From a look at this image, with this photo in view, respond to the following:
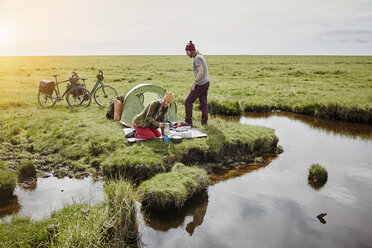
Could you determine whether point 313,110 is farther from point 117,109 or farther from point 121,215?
point 121,215

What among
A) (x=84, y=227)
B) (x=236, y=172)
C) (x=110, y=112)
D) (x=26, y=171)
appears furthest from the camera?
(x=110, y=112)

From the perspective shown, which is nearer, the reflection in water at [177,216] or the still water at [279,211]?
the still water at [279,211]

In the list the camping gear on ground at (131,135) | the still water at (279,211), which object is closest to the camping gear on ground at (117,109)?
the camping gear on ground at (131,135)

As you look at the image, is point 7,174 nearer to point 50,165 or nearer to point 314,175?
point 50,165

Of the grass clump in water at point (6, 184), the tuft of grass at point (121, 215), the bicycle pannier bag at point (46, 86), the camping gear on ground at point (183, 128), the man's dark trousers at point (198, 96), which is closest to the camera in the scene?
the tuft of grass at point (121, 215)

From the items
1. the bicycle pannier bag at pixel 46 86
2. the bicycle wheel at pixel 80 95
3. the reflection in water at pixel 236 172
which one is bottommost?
the reflection in water at pixel 236 172

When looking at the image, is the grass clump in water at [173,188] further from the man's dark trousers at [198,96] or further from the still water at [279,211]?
the man's dark trousers at [198,96]

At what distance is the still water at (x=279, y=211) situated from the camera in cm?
500

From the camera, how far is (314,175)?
7.44m

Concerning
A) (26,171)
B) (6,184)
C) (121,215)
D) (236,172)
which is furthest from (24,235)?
(236,172)

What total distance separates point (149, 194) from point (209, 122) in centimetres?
525

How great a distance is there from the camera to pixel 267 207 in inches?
237

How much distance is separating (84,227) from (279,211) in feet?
13.2

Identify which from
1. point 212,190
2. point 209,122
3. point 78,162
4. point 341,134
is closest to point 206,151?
point 212,190
